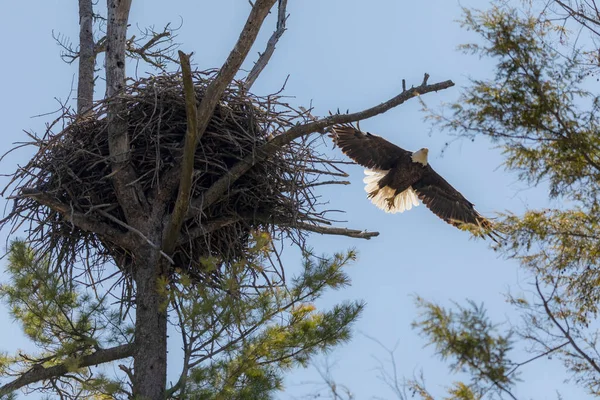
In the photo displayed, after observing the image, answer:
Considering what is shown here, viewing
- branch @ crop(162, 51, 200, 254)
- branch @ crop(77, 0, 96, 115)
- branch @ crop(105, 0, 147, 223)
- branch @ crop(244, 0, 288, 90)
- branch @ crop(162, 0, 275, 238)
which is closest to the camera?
branch @ crop(162, 51, 200, 254)

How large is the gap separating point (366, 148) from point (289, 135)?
334 cm

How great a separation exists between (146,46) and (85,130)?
8.50ft

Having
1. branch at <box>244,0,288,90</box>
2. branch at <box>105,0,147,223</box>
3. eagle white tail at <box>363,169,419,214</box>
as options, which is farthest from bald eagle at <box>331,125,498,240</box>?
branch at <box>105,0,147,223</box>

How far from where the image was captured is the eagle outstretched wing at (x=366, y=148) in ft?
32.9

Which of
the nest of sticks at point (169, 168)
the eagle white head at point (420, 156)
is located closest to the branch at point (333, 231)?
the nest of sticks at point (169, 168)

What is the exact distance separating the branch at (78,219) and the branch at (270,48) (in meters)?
1.93

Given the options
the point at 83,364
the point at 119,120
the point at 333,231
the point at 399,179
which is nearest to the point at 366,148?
the point at 399,179

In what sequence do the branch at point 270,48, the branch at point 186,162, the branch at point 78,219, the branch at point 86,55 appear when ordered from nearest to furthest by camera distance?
the branch at point 186,162, the branch at point 78,219, the branch at point 270,48, the branch at point 86,55

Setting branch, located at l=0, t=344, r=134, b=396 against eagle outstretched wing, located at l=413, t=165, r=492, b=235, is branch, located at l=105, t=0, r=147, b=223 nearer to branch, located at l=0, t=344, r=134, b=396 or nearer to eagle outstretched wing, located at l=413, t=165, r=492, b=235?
branch, located at l=0, t=344, r=134, b=396

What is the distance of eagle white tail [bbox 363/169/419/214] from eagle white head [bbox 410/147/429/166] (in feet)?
1.35

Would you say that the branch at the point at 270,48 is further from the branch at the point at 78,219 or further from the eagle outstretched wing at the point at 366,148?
the branch at the point at 78,219

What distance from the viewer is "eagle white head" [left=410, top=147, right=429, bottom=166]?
32.6ft

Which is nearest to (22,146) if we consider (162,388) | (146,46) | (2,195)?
(2,195)

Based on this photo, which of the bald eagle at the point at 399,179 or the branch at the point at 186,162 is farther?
the bald eagle at the point at 399,179
